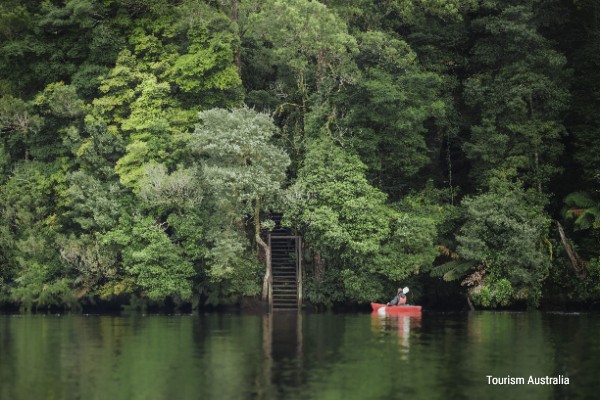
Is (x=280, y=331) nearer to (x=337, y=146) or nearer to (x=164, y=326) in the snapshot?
(x=164, y=326)

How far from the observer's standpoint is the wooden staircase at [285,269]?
5538 centimetres

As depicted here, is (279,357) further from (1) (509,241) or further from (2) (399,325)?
(1) (509,241)

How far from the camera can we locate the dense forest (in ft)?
174

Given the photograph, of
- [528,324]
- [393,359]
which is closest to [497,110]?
[528,324]

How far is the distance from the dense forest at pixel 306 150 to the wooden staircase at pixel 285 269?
77cm

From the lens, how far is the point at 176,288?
53062 mm

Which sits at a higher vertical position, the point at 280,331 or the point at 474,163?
the point at 474,163

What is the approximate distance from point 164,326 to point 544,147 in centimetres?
2186

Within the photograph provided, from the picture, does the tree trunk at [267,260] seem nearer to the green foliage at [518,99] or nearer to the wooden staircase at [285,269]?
the wooden staircase at [285,269]

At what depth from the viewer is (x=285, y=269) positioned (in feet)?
189

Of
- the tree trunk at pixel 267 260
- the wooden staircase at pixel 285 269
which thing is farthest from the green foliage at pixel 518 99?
the tree trunk at pixel 267 260

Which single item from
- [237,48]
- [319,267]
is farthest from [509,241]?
[237,48]

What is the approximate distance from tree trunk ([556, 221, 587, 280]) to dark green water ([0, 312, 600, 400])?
375 centimetres

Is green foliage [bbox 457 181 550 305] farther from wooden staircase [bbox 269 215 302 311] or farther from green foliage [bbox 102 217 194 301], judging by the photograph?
green foliage [bbox 102 217 194 301]
